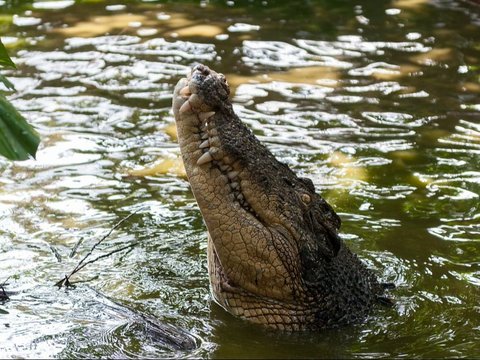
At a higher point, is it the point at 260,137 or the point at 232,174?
the point at 232,174

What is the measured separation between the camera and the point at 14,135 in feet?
12.3

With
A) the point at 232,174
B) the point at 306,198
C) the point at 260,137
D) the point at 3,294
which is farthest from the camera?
the point at 260,137

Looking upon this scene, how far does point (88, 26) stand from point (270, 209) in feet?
23.4

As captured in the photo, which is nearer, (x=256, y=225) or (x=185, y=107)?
(x=185, y=107)

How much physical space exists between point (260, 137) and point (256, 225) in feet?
11.2

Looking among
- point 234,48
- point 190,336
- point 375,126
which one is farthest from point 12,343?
point 234,48

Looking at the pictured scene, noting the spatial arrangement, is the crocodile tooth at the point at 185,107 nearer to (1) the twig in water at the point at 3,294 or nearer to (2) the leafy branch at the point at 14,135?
(2) the leafy branch at the point at 14,135

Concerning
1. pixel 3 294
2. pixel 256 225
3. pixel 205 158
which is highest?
pixel 205 158

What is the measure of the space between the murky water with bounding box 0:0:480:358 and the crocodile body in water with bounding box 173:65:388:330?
0.48 ft

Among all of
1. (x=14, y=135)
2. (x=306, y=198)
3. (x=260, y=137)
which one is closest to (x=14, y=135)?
(x=14, y=135)

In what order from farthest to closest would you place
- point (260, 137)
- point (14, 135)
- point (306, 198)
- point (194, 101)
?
1. point (260, 137)
2. point (306, 198)
3. point (194, 101)
4. point (14, 135)

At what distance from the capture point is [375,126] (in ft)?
26.7

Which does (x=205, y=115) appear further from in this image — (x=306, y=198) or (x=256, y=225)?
(x=306, y=198)

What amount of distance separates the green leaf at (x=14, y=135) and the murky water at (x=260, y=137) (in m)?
0.98
